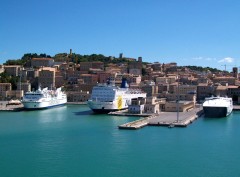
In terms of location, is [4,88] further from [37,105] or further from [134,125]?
[134,125]

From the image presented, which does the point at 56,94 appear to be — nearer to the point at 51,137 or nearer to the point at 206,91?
the point at 206,91

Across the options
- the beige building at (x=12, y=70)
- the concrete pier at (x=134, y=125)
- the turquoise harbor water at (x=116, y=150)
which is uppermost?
the beige building at (x=12, y=70)

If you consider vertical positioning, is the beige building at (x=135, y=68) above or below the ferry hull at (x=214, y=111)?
above

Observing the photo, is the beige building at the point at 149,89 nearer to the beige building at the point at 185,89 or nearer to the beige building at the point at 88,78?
the beige building at the point at 185,89

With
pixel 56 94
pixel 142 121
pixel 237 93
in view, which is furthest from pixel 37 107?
pixel 237 93

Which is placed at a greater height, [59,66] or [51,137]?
[59,66]

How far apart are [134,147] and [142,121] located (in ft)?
17.2

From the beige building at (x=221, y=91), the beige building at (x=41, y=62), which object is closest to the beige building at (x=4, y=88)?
the beige building at (x=41, y=62)

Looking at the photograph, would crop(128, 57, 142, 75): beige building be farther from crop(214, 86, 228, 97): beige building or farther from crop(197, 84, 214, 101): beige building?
crop(214, 86, 228, 97): beige building

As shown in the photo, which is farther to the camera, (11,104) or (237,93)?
(237,93)

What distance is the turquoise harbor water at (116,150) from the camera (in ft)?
31.3

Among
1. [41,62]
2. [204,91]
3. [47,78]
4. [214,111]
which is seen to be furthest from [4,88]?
[214,111]

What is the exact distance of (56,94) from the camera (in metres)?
28.6

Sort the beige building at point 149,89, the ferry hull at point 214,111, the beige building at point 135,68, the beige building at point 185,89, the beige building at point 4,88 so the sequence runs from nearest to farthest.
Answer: the ferry hull at point 214,111, the beige building at point 4,88, the beige building at point 185,89, the beige building at point 149,89, the beige building at point 135,68
